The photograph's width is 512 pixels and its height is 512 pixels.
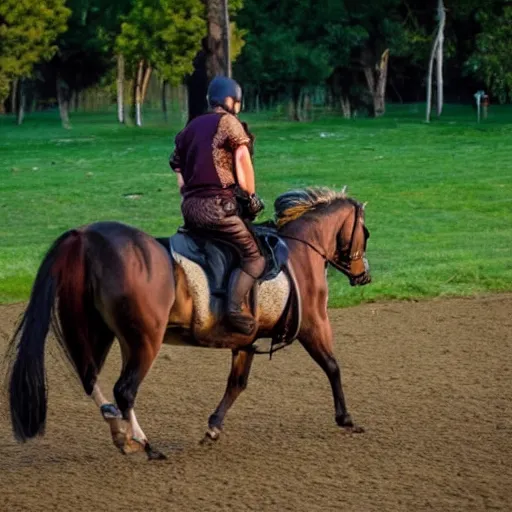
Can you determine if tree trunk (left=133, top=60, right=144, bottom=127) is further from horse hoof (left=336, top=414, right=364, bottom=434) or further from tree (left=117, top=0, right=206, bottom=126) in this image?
horse hoof (left=336, top=414, right=364, bottom=434)

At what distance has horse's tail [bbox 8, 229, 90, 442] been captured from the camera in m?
8.07

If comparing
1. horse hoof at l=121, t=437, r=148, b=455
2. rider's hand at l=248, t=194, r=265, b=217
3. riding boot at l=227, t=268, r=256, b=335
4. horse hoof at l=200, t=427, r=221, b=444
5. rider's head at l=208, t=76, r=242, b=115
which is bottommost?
horse hoof at l=200, t=427, r=221, b=444

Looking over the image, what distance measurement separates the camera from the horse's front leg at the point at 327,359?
9.05 metres

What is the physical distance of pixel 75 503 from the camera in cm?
746

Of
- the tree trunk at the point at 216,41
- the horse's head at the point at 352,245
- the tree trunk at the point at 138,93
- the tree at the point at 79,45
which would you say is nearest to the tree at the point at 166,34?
the tree trunk at the point at 138,93

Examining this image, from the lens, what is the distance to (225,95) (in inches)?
341

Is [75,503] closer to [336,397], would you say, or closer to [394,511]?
[394,511]

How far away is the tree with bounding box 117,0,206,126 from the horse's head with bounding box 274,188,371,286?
50.2 m

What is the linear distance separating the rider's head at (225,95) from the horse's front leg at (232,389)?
151 centimetres

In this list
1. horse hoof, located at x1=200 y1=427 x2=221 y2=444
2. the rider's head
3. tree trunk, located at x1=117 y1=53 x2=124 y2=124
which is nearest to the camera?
the rider's head

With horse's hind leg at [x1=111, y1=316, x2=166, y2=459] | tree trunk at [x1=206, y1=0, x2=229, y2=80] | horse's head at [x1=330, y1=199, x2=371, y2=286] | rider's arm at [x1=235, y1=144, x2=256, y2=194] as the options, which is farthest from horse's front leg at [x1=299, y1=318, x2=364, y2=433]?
tree trunk at [x1=206, y1=0, x2=229, y2=80]

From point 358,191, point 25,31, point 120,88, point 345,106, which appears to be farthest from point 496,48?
point 358,191

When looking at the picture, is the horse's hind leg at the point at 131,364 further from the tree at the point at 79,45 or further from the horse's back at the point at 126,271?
the tree at the point at 79,45

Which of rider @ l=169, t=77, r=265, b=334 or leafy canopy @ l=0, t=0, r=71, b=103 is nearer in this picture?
rider @ l=169, t=77, r=265, b=334
